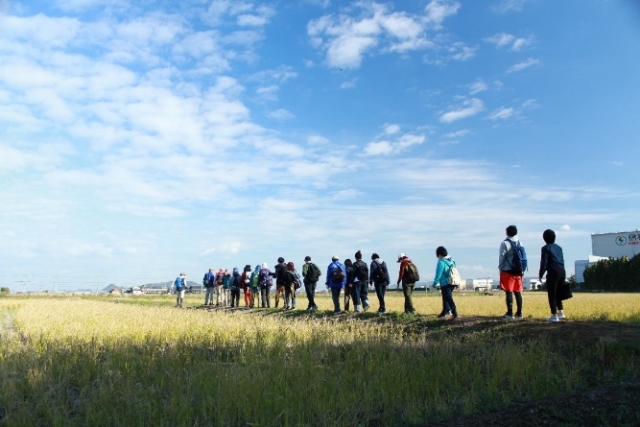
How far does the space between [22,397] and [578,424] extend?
608 cm

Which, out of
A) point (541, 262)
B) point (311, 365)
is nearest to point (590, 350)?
point (541, 262)

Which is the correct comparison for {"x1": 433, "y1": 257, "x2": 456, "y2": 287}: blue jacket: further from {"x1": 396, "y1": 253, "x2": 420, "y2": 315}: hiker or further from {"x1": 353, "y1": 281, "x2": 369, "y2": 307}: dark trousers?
{"x1": 353, "y1": 281, "x2": 369, "y2": 307}: dark trousers

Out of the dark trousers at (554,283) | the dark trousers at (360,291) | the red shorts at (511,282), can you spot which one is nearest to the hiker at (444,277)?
the red shorts at (511,282)

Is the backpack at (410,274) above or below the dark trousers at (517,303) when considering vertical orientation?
above

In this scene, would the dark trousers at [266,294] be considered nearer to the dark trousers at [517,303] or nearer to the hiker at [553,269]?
the dark trousers at [517,303]

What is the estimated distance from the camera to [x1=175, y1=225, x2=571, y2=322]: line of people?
35.3ft

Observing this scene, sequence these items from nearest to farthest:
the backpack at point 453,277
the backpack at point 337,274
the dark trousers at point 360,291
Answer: the backpack at point 453,277
the dark trousers at point 360,291
the backpack at point 337,274

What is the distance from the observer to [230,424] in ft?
18.2

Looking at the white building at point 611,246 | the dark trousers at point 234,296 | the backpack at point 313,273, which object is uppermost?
the white building at point 611,246

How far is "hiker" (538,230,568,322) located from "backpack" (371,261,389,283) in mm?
5677

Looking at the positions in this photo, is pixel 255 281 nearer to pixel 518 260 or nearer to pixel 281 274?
pixel 281 274

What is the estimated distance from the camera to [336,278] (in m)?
17.4

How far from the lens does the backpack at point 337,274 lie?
17.4m

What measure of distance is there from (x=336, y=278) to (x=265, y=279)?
514 centimetres
